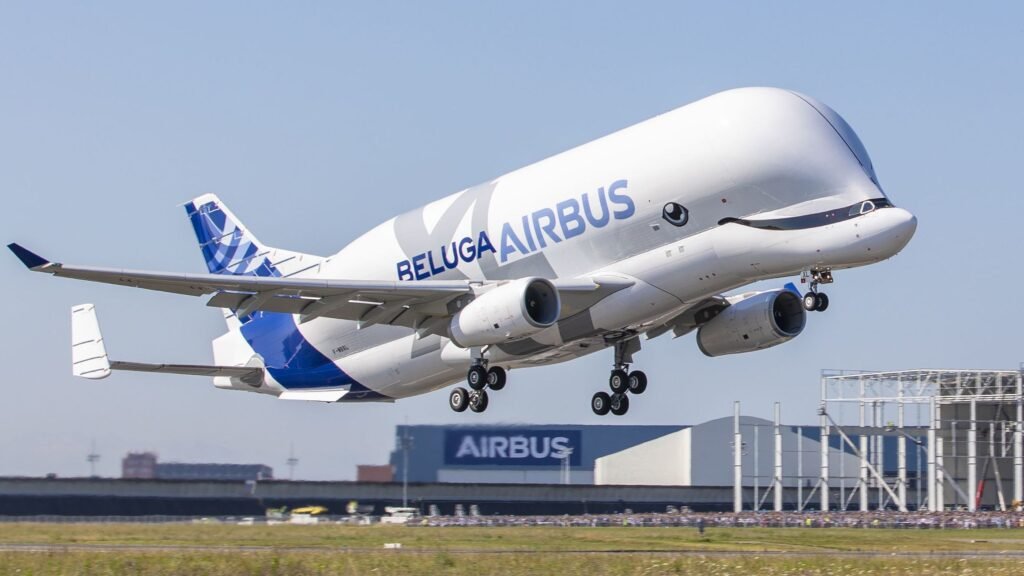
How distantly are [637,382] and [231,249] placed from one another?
15.3m

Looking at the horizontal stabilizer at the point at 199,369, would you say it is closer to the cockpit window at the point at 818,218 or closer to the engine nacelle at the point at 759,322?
the engine nacelle at the point at 759,322

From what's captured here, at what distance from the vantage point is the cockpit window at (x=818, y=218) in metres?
33.7

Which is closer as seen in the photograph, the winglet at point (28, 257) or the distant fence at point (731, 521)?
the winglet at point (28, 257)

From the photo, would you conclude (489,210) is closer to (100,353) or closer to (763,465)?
(100,353)

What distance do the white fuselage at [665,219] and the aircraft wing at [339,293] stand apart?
0.73 metres

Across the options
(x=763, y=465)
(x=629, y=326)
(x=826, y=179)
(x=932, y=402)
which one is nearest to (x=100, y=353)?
(x=629, y=326)

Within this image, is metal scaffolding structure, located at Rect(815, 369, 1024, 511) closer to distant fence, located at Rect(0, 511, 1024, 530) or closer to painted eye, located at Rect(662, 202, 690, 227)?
distant fence, located at Rect(0, 511, 1024, 530)

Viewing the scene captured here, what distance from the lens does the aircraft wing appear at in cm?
3591

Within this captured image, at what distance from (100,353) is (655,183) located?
18127 millimetres

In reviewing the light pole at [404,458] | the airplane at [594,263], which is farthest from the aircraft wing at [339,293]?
the light pole at [404,458]

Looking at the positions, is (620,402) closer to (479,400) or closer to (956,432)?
(479,400)

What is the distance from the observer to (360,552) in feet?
134

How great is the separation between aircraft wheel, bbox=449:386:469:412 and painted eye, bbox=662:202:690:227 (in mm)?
8479

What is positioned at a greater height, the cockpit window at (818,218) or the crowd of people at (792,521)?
the cockpit window at (818,218)
